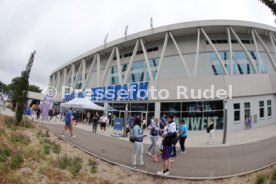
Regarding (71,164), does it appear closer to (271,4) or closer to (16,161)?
(16,161)

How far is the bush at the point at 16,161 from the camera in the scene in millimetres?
6473

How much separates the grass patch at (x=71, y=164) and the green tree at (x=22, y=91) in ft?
23.4

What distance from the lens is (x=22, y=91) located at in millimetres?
14117

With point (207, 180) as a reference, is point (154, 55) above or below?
above

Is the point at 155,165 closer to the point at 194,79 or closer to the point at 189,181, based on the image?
the point at 189,181

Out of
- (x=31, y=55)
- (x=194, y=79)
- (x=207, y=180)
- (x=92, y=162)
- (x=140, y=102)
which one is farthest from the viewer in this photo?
(x=140, y=102)

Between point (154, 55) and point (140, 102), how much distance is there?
806 cm

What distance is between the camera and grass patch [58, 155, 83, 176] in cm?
703

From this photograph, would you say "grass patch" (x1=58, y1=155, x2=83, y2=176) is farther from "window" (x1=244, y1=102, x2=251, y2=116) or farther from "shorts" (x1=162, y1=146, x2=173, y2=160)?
"window" (x1=244, y1=102, x2=251, y2=116)

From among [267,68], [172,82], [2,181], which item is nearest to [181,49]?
[172,82]

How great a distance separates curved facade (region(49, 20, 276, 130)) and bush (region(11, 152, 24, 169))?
16.8 m

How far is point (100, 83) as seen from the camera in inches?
1404

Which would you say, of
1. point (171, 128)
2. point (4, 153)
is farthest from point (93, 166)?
point (171, 128)

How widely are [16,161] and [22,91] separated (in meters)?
8.66
